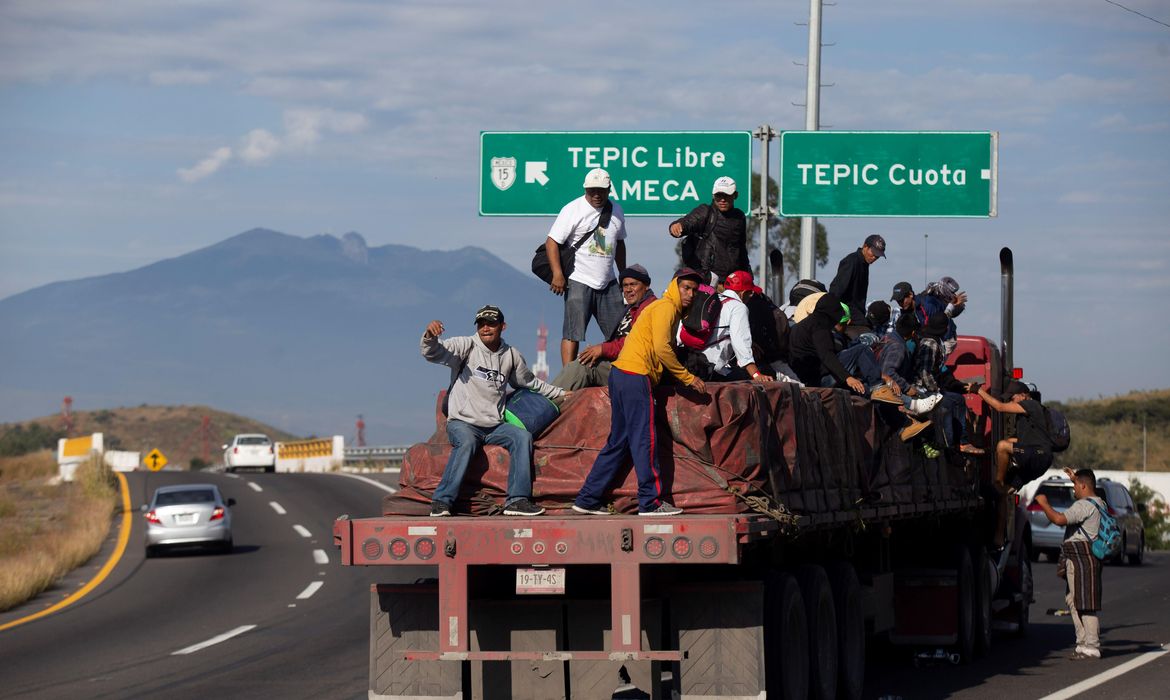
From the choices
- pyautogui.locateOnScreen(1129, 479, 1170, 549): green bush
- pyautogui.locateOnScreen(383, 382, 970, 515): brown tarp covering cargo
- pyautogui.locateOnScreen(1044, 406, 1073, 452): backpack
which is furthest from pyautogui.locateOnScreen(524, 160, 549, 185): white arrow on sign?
pyautogui.locateOnScreen(1129, 479, 1170, 549): green bush

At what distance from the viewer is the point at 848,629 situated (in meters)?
12.8

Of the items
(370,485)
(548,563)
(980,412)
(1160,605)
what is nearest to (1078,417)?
(370,485)

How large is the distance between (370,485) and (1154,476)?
22.8 metres

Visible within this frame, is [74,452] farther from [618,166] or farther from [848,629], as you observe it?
[848,629]

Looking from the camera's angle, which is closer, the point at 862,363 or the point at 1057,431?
the point at 862,363

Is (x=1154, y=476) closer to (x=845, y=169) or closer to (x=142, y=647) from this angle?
(x=845, y=169)

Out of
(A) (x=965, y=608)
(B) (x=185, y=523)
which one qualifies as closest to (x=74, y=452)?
(B) (x=185, y=523)

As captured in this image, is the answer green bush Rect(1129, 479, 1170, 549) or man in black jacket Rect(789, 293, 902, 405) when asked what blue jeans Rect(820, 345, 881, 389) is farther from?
green bush Rect(1129, 479, 1170, 549)

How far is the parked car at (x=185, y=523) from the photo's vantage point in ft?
109

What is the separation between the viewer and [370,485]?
5181 cm

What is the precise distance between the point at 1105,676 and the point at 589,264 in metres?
5.63

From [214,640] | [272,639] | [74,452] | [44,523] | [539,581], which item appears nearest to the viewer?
[539,581]

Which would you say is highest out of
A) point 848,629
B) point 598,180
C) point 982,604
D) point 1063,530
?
point 598,180

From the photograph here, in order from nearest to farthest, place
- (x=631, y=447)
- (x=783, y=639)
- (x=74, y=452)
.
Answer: (x=631, y=447), (x=783, y=639), (x=74, y=452)
